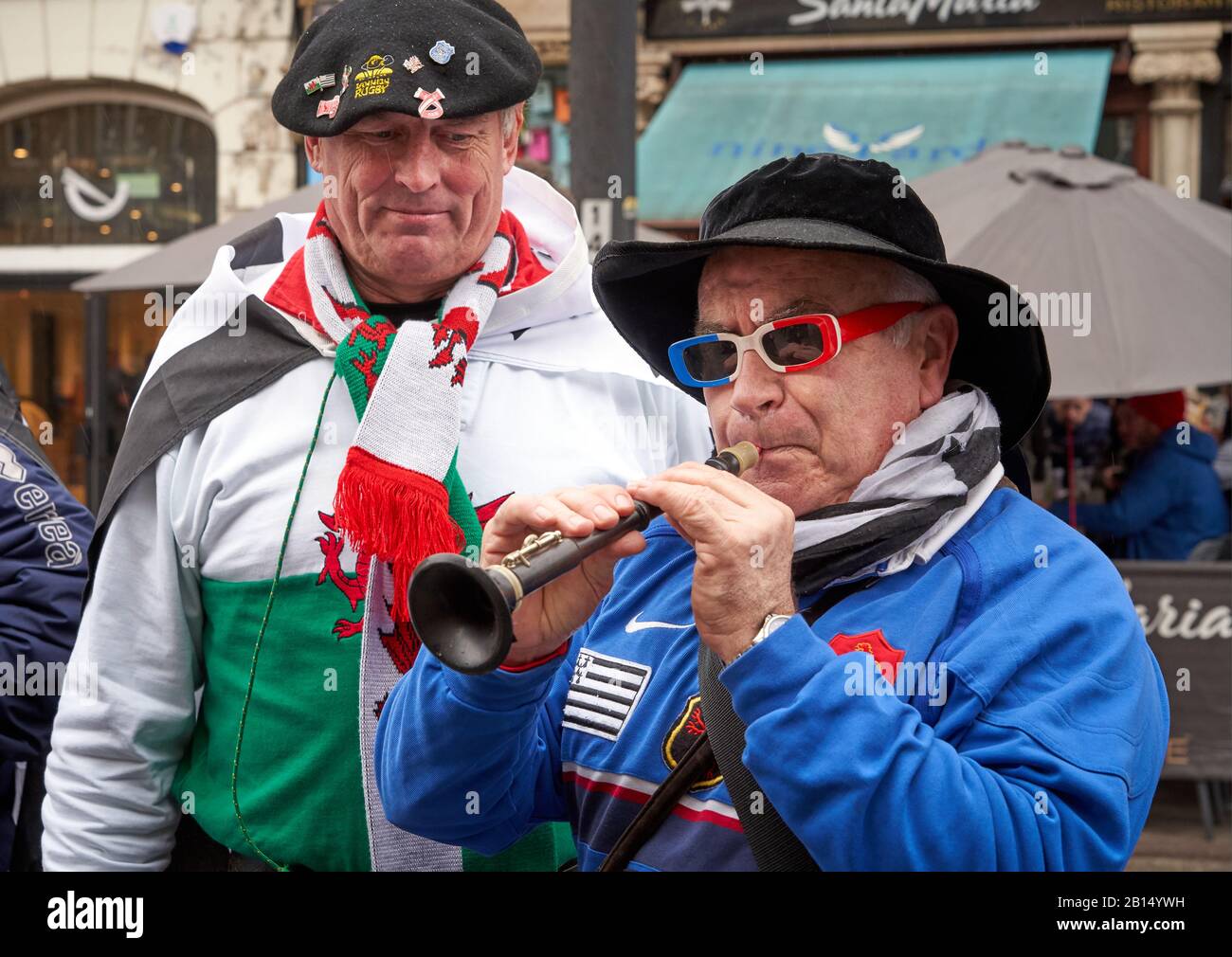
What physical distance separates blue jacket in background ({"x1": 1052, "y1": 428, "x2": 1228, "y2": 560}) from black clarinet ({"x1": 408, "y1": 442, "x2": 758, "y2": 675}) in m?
5.39

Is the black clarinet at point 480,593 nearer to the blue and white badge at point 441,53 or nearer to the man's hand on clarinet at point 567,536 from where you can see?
the man's hand on clarinet at point 567,536

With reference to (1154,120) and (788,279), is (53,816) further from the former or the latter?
(1154,120)

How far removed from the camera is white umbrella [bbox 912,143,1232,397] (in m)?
5.63

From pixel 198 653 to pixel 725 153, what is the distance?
7.88 m

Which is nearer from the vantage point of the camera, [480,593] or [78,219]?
[480,593]

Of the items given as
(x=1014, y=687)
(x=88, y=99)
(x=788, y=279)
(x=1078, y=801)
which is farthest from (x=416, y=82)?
(x=88, y=99)

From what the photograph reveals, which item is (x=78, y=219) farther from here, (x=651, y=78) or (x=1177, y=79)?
(x=1177, y=79)

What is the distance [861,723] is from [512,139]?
145 centimetres

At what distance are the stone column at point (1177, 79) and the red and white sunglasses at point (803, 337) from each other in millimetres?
9146

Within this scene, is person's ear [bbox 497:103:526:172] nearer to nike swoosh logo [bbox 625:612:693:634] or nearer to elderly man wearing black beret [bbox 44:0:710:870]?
elderly man wearing black beret [bbox 44:0:710:870]

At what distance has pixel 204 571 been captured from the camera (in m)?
2.45

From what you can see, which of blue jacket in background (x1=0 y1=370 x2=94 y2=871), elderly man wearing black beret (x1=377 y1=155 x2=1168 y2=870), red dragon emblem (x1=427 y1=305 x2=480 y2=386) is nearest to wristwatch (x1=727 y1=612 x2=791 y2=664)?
elderly man wearing black beret (x1=377 y1=155 x2=1168 y2=870)

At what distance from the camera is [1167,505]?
21.6ft

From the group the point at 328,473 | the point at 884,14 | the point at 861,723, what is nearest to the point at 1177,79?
the point at 884,14
